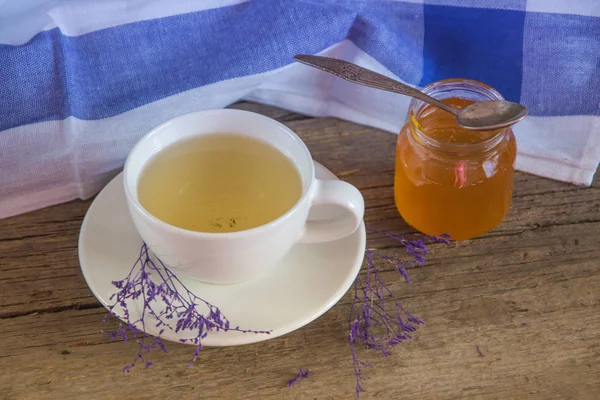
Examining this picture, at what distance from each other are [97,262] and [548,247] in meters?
0.61

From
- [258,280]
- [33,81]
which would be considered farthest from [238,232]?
[33,81]

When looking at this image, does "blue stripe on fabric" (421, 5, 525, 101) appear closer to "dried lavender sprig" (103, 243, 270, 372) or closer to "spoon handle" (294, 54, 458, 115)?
"spoon handle" (294, 54, 458, 115)

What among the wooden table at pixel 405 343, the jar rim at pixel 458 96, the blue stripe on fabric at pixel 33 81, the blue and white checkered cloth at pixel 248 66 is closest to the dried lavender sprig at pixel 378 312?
the wooden table at pixel 405 343

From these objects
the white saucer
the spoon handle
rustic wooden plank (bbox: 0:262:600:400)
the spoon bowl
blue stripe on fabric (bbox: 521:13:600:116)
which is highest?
the spoon handle

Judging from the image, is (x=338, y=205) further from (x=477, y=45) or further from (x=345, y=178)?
(x=477, y=45)

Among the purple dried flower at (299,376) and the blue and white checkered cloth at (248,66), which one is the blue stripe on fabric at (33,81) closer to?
the blue and white checkered cloth at (248,66)

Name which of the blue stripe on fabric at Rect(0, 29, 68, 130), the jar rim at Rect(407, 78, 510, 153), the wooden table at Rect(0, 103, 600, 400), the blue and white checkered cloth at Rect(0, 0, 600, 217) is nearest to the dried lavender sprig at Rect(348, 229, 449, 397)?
the wooden table at Rect(0, 103, 600, 400)

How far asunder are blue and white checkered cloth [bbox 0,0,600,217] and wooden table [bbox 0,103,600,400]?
9cm

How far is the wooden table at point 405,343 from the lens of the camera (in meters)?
0.91

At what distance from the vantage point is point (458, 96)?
1.08 m

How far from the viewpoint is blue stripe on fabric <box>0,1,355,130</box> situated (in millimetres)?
1066

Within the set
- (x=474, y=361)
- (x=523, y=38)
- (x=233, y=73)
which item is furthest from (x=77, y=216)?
(x=523, y=38)

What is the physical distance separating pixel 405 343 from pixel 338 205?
20 centimetres

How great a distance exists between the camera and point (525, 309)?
1.00 meters
